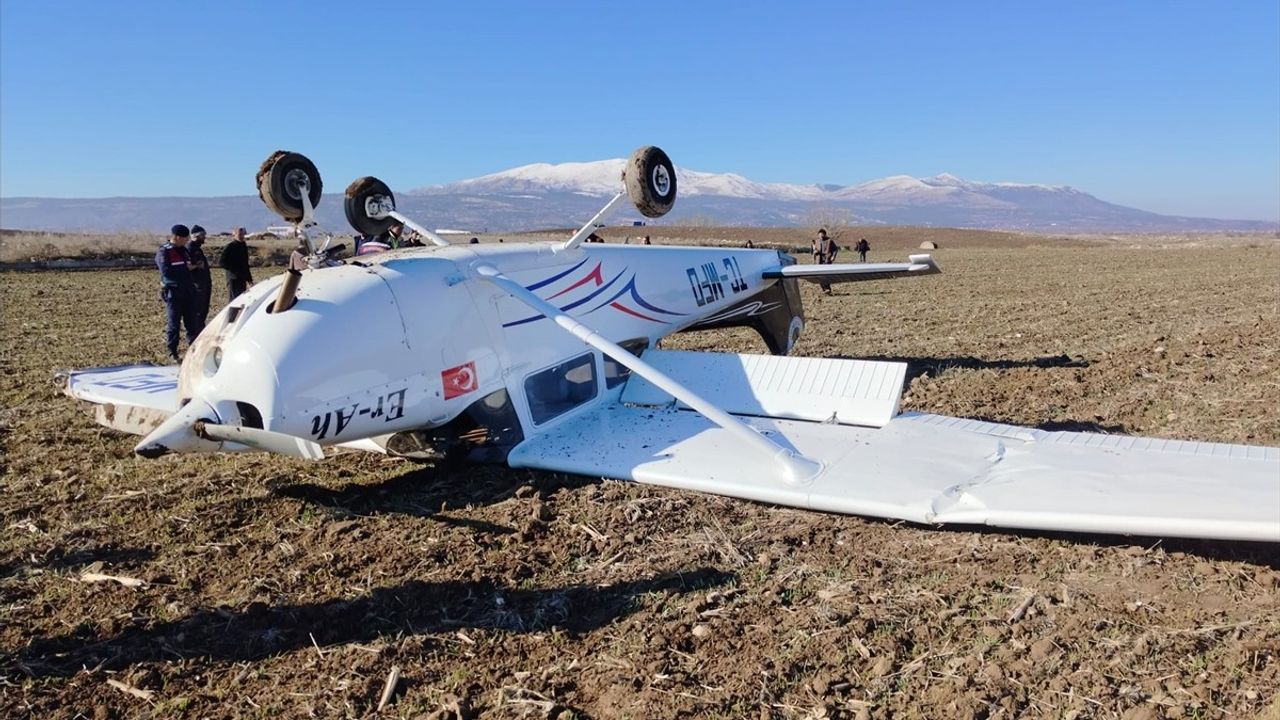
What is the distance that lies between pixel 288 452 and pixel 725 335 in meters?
11.9

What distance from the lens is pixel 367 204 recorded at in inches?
339

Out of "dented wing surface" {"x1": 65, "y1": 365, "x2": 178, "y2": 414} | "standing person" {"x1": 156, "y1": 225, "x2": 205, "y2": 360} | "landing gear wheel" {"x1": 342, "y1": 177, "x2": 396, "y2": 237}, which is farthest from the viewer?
"standing person" {"x1": 156, "y1": 225, "x2": 205, "y2": 360}

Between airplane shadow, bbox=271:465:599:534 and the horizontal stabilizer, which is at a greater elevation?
the horizontal stabilizer

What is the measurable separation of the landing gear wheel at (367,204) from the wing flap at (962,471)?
3208mm

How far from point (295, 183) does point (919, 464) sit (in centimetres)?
549

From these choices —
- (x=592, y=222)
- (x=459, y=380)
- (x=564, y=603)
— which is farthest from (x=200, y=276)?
(x=564, y=603)

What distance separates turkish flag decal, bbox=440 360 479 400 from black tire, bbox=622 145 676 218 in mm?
2189

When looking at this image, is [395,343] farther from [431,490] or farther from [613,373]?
[613,373]

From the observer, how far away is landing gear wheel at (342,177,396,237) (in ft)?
28.1

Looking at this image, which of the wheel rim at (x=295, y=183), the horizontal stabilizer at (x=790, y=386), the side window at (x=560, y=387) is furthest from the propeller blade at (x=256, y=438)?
the horizontal stabilizer at (x=790, y=386)

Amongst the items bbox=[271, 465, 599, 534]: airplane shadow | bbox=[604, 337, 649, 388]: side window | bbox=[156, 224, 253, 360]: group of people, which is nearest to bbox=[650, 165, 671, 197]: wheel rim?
bbox=[604, 337, 649, 388]: side window

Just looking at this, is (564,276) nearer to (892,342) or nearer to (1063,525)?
(1063,525)

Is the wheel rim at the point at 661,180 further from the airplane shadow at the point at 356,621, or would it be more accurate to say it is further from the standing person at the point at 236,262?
the standing person at the point at 236,262

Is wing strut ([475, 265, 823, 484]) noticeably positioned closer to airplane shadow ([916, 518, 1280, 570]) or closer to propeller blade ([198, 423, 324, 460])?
airplane shadow ([916, 518, 1280, 570])
